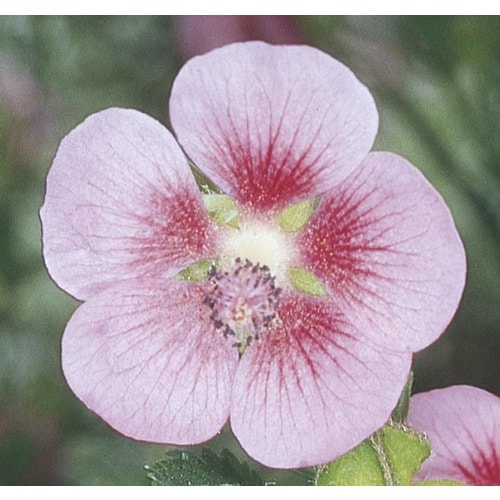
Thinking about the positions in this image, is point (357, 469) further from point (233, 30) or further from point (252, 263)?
point (233, 30)

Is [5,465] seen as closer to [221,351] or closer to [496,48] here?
[221,351]

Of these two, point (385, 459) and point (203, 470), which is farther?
point (203, 470)

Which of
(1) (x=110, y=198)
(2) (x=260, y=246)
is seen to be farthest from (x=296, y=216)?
(1) (x=110, y=198)

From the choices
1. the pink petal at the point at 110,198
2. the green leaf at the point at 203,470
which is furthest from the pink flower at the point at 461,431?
the pink petal at the point at 110,198

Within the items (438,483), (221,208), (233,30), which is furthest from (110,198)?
(438,483)

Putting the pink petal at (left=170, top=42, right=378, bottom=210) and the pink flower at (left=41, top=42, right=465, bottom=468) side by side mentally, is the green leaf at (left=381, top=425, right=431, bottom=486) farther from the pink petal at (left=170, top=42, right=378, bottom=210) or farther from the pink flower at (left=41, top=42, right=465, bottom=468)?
the pink petal at (left=170, top=42, right=378, bottom=210)

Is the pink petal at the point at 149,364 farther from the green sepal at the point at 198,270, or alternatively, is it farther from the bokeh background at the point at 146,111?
the bokeh background at the point at 146,111

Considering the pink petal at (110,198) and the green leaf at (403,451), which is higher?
the pink petal at (110,198)

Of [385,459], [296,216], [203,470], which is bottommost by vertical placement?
[203,470]

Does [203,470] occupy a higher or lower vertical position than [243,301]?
lower
